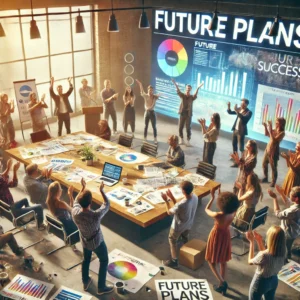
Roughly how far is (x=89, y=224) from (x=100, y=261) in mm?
635

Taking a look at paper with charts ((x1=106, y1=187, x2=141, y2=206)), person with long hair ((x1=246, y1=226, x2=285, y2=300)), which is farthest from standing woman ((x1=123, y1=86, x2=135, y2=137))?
person with long hair ((x1=246, y1=226, x2=285, y2=300))

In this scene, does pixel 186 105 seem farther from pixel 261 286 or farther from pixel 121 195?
pixel 261 286

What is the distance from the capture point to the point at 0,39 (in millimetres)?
11297

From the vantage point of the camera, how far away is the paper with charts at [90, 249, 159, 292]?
5941 mm

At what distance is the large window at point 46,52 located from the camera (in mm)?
11465

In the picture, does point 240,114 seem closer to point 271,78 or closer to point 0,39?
point 271,78

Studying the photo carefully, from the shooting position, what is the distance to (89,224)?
5.25 metres

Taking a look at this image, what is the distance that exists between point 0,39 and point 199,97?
5752 mm

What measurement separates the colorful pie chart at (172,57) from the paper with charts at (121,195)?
617 centimetres

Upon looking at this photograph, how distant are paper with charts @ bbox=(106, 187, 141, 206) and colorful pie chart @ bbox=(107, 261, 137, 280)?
919mm

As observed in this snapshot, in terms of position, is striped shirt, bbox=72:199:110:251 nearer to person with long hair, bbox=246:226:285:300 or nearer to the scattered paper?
the scattered paper

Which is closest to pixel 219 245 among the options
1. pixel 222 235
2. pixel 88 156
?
pixel 222 235

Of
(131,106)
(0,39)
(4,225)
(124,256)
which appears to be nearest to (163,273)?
(124,256)

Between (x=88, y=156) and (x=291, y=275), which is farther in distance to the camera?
(x=88, y=156)
